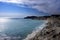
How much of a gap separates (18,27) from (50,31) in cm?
46

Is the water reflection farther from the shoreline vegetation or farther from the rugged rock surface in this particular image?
the rugged rock surface

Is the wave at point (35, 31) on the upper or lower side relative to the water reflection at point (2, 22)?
lower

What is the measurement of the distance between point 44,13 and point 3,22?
0.60 metres

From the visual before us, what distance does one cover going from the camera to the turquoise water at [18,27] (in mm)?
1889

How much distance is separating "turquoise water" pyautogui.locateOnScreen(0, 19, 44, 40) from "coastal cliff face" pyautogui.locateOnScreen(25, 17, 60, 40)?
0.12 meters

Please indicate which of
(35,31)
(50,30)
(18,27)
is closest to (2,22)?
(18,27)

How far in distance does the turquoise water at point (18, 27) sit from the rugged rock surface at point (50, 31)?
4.8 inches

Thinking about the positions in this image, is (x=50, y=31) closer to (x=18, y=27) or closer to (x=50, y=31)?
(x=50, y=31)

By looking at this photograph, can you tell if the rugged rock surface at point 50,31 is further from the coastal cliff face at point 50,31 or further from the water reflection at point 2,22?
the water reflection at point 2,22

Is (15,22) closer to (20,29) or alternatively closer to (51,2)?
(20,29)

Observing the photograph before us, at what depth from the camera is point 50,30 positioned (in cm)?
193

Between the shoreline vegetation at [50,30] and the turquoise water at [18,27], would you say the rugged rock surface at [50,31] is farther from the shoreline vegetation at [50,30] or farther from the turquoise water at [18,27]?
the turquoise water at [18,27]

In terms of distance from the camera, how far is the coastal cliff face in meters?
1.91

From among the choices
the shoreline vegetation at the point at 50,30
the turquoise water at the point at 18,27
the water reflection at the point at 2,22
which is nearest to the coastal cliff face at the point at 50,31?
Result: the shoreline vegetation at the point at 50,30
